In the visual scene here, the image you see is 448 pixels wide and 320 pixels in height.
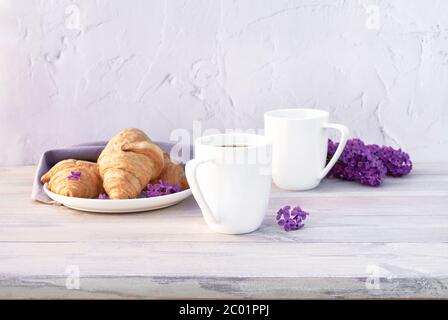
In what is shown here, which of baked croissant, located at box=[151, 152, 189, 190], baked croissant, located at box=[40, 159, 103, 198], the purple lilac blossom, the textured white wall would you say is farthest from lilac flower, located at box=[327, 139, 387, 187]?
baked croissant, located at box=[40, 159, 103, 198]

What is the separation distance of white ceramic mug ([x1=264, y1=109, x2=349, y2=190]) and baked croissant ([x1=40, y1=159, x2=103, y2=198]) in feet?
0.99

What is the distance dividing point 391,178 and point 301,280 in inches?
20.3

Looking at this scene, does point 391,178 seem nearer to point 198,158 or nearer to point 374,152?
point 374,152

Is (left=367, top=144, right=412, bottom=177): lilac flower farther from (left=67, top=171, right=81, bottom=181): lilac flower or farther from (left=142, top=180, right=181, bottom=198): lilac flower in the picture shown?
(left=67, top=171, right=81, bottom=181): lilac flower

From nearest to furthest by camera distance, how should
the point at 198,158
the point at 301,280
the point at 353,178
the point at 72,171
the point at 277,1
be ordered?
the point at 301,280 → the point at 198,158 → the point at 72,171 → the point at 353,178 → the point at 277,1

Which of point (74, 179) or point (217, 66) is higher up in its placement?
point (217, 66)

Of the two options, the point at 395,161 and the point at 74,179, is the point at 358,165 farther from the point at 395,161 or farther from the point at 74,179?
the point at 74,179

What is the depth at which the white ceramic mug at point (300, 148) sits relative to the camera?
107cm

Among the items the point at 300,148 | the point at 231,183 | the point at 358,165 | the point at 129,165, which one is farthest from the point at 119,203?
the point at 358,165

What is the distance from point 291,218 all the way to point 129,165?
0.28 m

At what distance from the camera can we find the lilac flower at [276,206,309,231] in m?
0.90

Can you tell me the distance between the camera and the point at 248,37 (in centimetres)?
129

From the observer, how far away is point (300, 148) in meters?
1.08
